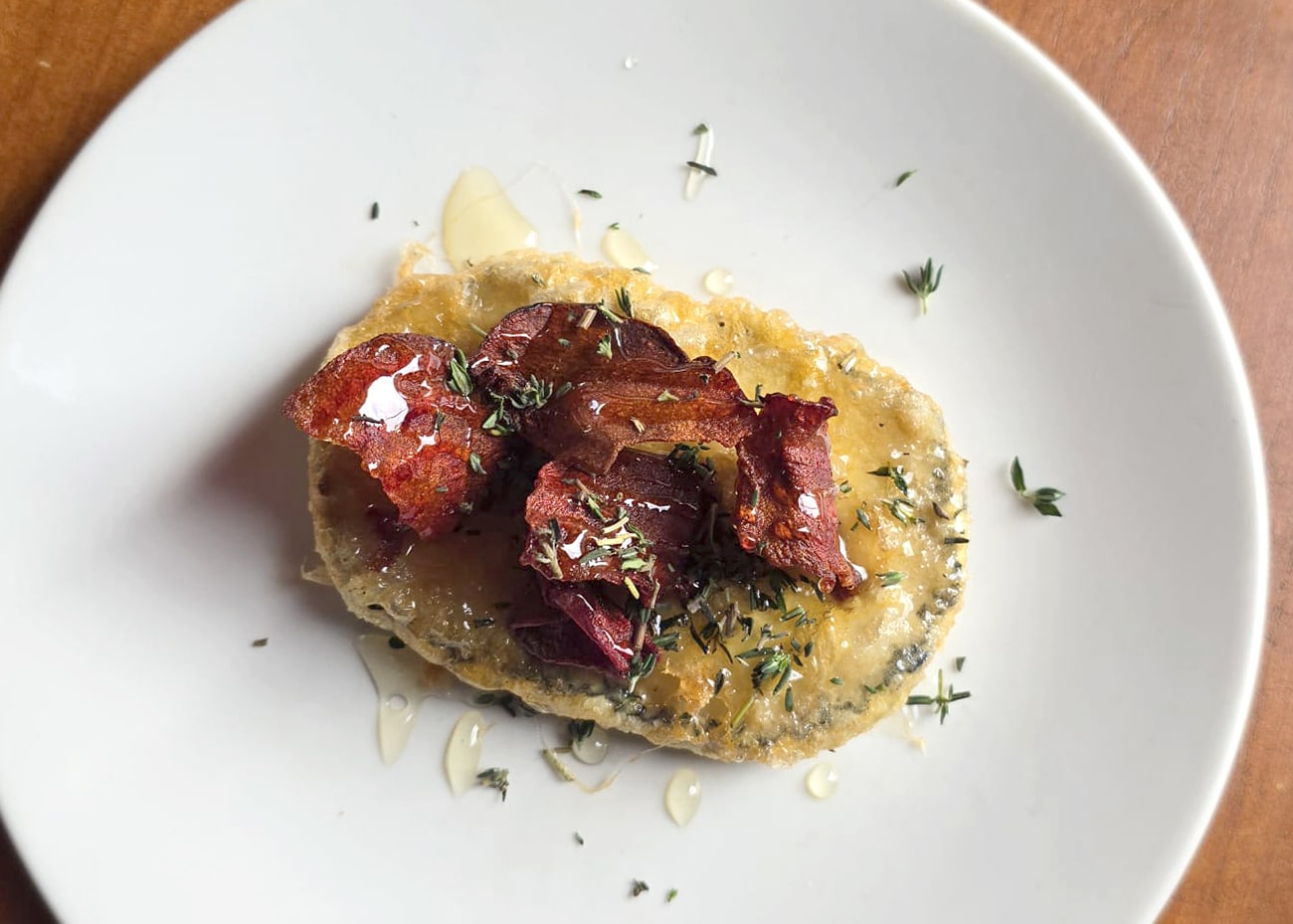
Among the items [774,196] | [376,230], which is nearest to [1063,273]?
[774,196]

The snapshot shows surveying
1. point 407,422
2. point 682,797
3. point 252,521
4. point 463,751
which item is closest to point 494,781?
point 463,751

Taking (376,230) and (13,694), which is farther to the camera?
(376,230)

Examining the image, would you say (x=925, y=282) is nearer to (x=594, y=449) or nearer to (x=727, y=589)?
(x=727, y=589)

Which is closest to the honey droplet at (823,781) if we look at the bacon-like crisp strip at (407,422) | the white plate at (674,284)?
the white plate at (674,284)

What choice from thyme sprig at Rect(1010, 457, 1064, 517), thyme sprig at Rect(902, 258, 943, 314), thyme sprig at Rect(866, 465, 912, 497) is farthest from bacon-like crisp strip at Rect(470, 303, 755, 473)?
thyme sprig at Rect(1010, 457, 1064, 517)

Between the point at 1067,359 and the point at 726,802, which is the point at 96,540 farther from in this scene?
the point at 1067,359

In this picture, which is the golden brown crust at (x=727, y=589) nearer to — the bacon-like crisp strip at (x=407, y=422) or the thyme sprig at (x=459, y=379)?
the bacon-like crisp strip at (x=407, y=422)
